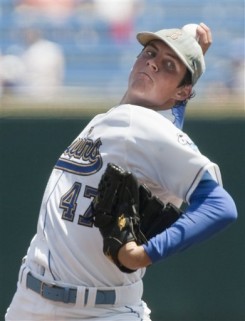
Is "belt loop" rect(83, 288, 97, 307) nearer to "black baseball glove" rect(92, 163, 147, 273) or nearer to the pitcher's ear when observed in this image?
"black baseball glove" rect(92, 163, 147, 273)

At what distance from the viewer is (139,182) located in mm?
3043

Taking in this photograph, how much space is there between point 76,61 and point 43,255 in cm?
327

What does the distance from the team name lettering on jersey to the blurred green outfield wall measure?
253 cm

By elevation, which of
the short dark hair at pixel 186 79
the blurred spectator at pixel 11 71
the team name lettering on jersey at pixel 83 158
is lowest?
the blurred spectator at pixel 11 71

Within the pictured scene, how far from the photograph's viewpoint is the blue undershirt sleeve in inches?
114

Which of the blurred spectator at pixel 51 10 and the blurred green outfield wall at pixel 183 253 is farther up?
the blurred spectator at pixel 51 10

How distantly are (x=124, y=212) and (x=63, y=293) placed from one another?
1.26 ft

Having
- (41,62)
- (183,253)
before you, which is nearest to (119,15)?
(41,62)

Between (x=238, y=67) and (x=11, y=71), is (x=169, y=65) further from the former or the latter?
(x=11, y=71)

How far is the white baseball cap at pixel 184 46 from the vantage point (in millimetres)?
3217

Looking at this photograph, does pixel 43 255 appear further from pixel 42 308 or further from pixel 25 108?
pixel 25 108

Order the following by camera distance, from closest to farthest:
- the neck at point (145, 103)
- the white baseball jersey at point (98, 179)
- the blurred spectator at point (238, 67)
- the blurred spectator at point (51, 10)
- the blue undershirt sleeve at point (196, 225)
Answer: the blue undershirt sleeve at point (196, 225) < the white baseball jersey at point (98, 179) < the neck at point (145, 103) < the blurred spectator at point (238, 67) < the blurred spectator at point (51, 10)

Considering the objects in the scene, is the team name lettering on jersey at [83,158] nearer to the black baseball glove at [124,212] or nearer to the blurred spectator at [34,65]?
the black baseball glove at [124,212]

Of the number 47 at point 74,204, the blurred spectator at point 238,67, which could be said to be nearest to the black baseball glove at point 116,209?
the number 47 at point 74,204
